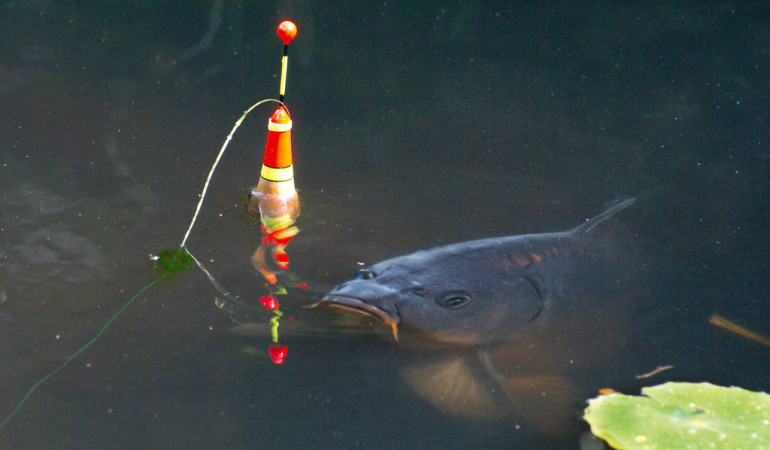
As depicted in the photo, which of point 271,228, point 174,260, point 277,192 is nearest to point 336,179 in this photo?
point 277,192

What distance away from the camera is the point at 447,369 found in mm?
2498

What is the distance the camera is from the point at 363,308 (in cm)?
253

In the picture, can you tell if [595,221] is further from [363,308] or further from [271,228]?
[271,228]

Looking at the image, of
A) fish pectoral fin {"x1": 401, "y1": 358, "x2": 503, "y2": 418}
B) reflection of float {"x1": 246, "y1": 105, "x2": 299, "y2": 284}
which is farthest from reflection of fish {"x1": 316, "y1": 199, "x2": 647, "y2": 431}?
reflection of float {"x1": 246, "y1": 105, "x2": 299, "y2": 284}

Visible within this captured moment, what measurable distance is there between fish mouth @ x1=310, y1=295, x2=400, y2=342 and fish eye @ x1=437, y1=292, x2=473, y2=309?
0.18m

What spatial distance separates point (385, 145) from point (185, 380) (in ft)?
6.90

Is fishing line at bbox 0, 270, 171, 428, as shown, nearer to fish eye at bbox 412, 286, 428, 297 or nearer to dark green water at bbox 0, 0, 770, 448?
dark green water at bbox 0, 0, 770, 448

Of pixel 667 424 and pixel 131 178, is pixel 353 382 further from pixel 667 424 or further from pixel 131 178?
pixel 131 178

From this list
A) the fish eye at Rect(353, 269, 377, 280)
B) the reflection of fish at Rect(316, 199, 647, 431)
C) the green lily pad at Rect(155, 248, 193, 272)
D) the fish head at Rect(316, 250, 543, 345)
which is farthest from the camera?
the green lily pad at Rect(155, 248, 193, 272)

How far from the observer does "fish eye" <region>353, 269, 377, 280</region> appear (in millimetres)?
2664

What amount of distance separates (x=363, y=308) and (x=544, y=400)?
65 centimetres

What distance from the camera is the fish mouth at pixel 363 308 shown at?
253 centimetres

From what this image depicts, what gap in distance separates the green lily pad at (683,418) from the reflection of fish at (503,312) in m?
0.20

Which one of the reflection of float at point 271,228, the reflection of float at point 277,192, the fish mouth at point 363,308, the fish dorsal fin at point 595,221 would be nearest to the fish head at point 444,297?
the fish mouth at point 363,308
